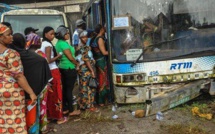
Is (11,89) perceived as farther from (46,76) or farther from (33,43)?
(33,43)

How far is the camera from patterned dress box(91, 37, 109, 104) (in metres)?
5.55

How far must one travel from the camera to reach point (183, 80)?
498 cm

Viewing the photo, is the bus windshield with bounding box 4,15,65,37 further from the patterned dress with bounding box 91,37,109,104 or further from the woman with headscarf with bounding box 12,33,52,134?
the woman with headscarf with bounding box 12,33,52,134

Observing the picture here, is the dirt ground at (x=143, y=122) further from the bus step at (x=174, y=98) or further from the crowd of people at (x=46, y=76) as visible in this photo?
the crowd of people at (x=46, y=76)

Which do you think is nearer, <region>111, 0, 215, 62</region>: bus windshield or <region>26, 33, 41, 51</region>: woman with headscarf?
<region>26, 33, 41, 51</region>: woman with headscarf

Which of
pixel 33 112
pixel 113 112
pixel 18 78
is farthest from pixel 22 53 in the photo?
pixel 113 112

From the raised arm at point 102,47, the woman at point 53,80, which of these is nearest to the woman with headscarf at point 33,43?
the woman at point 53,80

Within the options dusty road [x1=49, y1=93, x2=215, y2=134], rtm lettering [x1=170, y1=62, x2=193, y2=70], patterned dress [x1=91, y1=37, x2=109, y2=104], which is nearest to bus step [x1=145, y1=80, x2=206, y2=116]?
dusty road [x1=49, y1=93, x2=215, y2=134]

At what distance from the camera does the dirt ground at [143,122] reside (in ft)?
14.1

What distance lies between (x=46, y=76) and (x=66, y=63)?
1202mm

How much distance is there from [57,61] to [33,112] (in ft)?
4.81

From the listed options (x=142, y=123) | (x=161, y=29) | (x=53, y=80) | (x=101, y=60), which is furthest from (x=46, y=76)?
(x=161, y=29)

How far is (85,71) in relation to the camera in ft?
17.4

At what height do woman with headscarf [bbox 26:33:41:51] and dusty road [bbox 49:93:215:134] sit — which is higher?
woman with headscarf [bbox 26:33:41:51]
